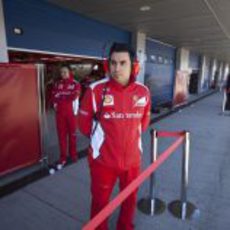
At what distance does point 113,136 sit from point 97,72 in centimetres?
1097

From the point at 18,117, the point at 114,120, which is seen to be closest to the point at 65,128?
the point at 18,117

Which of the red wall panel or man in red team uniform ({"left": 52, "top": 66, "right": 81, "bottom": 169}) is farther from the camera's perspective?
man in red team uniform ({"left": 52, "top": 66, "right": 81, "bottom": 169})

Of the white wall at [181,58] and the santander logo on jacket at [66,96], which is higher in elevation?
the white wall at [181,58]

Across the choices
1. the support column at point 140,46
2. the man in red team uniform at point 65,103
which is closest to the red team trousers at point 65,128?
the man in red team uniform at point 65,103

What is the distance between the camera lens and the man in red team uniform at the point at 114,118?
5.77ft

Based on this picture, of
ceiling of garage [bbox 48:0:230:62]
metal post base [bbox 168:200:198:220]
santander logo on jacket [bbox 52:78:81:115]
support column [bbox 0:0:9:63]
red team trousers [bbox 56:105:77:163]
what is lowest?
metal post base [bbox 168:200:198:220]

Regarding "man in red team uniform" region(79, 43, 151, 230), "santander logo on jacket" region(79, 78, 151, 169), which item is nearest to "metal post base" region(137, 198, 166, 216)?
"man in red team uniform" region(79, 43, 151, 230)

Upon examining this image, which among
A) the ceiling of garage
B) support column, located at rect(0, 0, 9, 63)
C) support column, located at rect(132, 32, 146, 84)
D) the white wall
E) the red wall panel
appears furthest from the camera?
the white wall

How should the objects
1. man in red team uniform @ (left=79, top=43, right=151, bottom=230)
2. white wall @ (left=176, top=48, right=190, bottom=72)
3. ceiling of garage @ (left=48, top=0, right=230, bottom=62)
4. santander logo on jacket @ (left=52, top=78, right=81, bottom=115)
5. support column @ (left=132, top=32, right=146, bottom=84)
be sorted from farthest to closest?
1. white wall @ (left=176, top=48, right=190, bottom=72)
2. support column @ (left=132, top=32, right=146, bottom=84)
3. ceiling of garage @ (left=48, top=0, right=230, bottom=62)
4. santander logo on jacket @ (left=52, top=78, right=81, bottom=115)
5. man in red team uniform @ (left=79, top=43, right=151, bottom=230)

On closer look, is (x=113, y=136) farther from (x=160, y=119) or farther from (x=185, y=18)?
(x=160, y=119)

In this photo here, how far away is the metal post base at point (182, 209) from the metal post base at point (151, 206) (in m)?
0.11

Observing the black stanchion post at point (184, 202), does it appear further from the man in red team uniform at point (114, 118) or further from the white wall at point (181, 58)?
the white wall at point (181, 58)

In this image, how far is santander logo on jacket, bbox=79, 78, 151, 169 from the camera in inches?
69.3

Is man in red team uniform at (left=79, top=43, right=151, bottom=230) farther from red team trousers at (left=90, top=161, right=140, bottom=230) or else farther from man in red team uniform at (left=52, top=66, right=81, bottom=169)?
man in red team uniform at (left=52, top=66, right=81, bottom=169)
